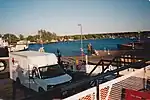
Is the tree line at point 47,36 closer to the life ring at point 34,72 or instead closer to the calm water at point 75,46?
the calm water at point 75,46

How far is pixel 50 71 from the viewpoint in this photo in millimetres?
2877

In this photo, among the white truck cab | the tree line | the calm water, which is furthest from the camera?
the calm water

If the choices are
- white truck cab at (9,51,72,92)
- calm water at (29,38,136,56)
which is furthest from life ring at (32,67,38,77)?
calm water at (29,38,136,56)

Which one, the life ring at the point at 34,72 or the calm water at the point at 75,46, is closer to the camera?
the life ring at the point at 34,72

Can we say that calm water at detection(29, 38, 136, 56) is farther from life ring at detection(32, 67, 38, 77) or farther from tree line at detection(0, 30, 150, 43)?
life ring at detection(32, 67, 38, 77)

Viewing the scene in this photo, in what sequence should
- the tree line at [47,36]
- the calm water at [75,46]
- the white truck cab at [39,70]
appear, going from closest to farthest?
the tree line at [47,36] < the white truck cab at [39,70] < the calm water at [75,46]

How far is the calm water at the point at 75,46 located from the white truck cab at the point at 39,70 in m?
0.09

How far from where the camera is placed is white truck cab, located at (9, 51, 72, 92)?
2.73 metres

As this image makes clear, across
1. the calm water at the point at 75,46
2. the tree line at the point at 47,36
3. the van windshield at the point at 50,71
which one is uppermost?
the tree line at the point at 47,36

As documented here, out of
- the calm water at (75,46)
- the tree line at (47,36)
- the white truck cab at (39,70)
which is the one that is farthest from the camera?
the calm water at (75,46)

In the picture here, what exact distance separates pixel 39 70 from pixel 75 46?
650 mm

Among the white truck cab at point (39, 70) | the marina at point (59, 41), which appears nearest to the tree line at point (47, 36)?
the marina at point (59, 41)

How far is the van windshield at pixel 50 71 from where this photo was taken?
110 inches

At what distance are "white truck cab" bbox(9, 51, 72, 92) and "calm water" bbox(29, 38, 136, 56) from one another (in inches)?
3.6
